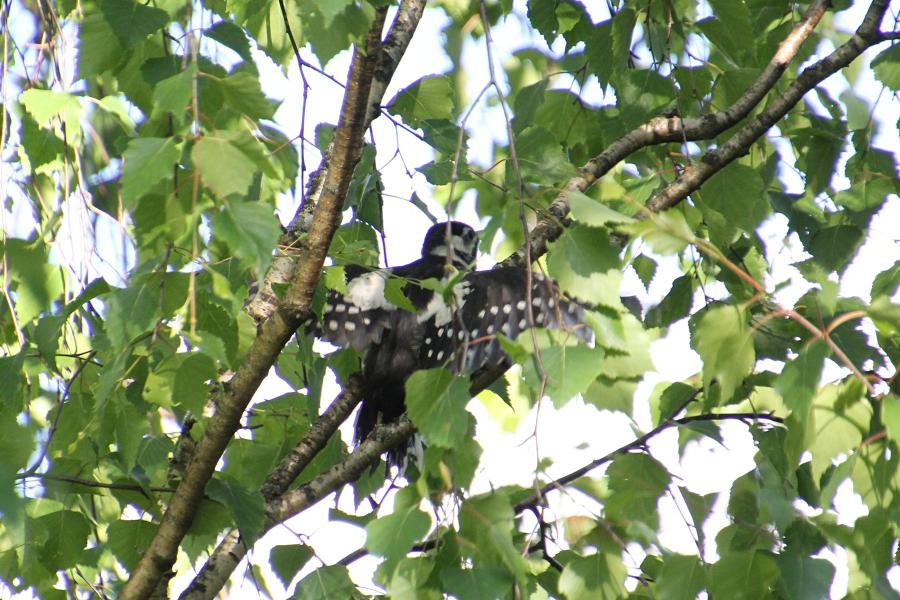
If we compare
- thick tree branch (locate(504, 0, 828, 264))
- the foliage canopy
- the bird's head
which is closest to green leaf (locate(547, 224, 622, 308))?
the foliage canopy

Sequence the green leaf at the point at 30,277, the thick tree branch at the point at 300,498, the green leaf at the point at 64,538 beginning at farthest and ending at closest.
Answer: the thick tree branch at the point at 300,498 < the green leaf at the point at 64,538 < the green leaf at the point at 30,277

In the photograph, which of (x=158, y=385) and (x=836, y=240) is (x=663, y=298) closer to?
(x=836, y=240)

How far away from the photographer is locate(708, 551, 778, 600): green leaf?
1.34 m

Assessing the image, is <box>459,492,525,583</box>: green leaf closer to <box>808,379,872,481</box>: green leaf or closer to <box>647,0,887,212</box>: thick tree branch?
<box>808,379,872,481</box>: green leaf

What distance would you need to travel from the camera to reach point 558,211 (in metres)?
1.83

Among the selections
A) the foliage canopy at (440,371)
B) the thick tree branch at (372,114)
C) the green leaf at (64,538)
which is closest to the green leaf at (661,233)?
the foliage canopy at (440,371)

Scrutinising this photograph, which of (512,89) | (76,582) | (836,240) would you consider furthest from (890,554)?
(512,89)

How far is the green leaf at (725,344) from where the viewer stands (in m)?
1.19

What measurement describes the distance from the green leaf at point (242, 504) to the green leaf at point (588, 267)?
0.65 meters

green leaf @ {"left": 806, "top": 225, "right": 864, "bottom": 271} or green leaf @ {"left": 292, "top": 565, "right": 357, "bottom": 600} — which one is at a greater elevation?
green leaf @ {"left": 806, "top": 225, "right": 864, "bottom": 271}

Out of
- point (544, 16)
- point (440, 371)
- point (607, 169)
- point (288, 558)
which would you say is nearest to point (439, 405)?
point (440, 371)

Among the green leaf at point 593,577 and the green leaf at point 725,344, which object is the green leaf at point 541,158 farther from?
the green leaf at point 593,577

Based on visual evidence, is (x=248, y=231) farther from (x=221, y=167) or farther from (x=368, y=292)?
(x=368, y=292)

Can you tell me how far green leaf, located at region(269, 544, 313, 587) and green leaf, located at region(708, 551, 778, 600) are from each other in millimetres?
635
